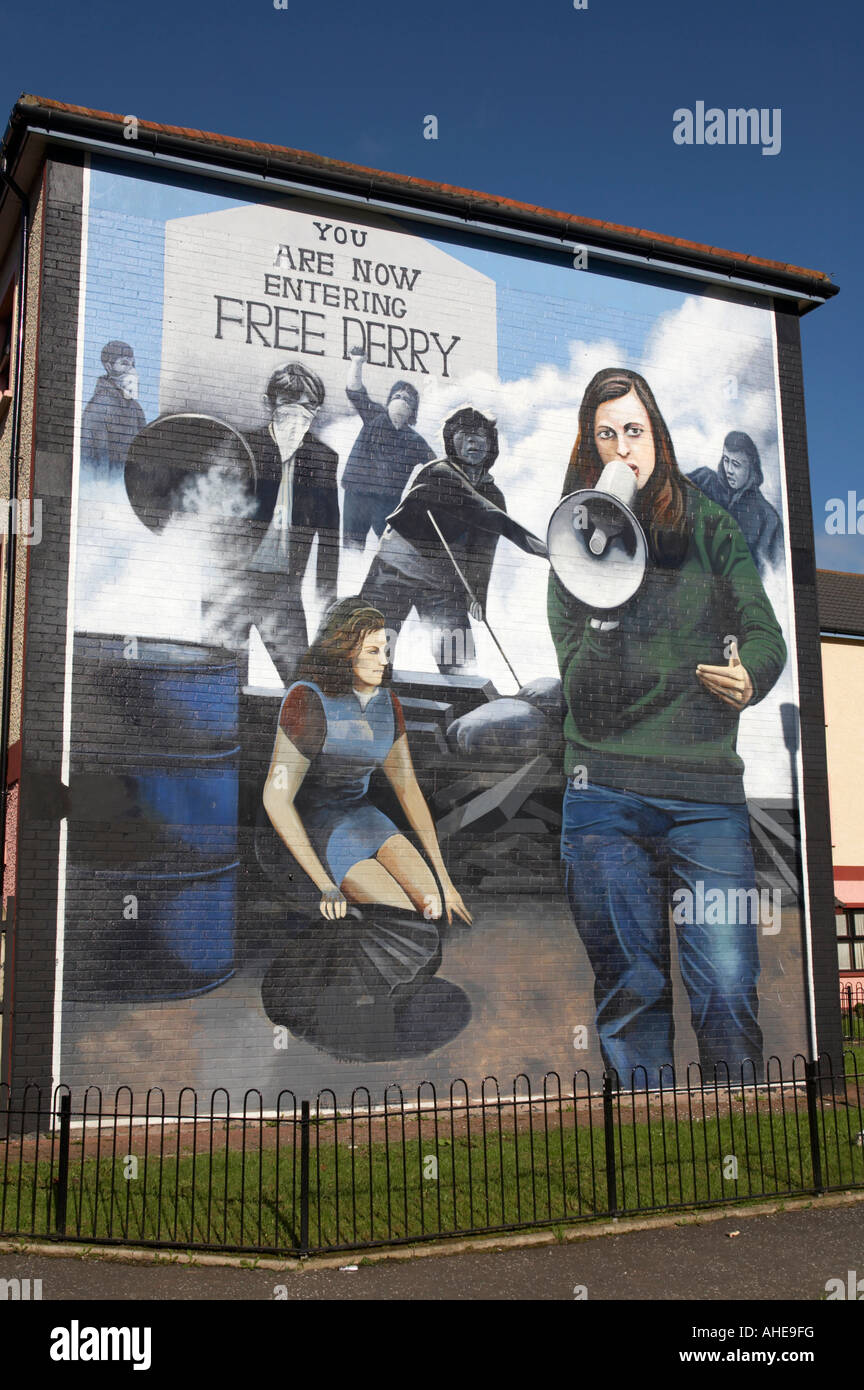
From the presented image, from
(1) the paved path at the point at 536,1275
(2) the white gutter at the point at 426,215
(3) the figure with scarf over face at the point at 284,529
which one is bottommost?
(1) the paved path at the point at 536,1275

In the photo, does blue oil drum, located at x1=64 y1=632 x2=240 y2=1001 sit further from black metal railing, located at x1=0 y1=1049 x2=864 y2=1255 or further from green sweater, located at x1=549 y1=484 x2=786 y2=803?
green sweater, located at x1=549 y1=484 x2=786 y2=803

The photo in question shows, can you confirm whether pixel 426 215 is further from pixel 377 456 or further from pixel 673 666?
pixel 673 666

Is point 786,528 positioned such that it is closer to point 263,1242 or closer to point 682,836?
point 682,836

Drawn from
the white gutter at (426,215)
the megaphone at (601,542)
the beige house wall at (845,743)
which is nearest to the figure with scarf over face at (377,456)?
the white gutter at (426,215)

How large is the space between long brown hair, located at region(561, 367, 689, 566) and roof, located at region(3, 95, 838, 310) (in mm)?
1830

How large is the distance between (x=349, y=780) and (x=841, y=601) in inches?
611

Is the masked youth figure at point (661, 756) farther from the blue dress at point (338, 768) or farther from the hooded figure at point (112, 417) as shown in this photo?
the hooded figure at point (112, 417)

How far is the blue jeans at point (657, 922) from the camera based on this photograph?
14.1 m

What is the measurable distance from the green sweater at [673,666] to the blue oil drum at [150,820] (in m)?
4.29

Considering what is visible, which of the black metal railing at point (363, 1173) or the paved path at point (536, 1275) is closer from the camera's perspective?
the paved path at point (536, 1275)

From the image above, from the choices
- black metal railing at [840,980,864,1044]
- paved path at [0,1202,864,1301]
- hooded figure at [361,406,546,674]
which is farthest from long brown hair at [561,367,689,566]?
paved path at [0,1202,864,1301]

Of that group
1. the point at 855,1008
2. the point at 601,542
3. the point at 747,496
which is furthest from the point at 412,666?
the point at 855,1008
